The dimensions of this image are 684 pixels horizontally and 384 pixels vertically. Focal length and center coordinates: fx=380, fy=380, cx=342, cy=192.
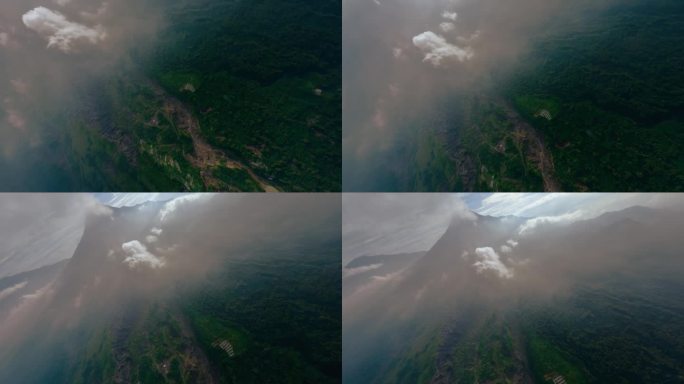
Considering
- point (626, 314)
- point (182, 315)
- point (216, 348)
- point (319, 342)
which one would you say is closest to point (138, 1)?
point (182, 315)

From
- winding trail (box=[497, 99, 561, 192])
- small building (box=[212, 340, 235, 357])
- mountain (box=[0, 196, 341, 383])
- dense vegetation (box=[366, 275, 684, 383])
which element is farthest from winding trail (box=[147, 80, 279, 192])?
winding trail (box=[497, 99, 561, 192])

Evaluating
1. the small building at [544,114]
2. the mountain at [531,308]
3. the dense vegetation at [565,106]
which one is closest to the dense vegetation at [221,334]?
the mountain at [531,308]

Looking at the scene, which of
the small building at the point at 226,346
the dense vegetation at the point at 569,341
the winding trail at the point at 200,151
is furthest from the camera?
the winding trail at the point at 200,151

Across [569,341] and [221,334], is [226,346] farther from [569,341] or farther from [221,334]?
[569,341]

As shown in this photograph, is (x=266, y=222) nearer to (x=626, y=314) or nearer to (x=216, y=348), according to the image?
(x=216, y=348)

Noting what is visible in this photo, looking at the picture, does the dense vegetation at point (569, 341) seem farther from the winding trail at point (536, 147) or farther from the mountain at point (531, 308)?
the winding trail at point (536, 147)

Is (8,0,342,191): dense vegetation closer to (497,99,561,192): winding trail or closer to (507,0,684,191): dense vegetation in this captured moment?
(497,99,561,192): winding trail

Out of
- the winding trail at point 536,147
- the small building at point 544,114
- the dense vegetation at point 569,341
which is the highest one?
the small building at point 544,114
